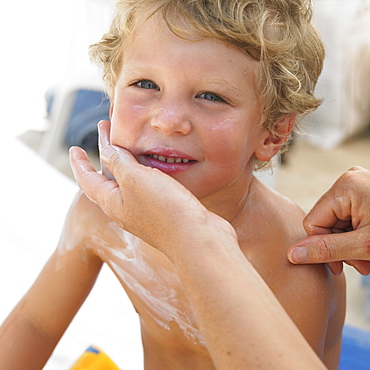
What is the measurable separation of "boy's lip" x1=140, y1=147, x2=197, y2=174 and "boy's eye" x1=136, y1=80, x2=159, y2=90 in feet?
0.45

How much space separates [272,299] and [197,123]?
0.41 m

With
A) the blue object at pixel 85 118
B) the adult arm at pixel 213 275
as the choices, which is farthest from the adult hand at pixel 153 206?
the blue object at pixel 85 118

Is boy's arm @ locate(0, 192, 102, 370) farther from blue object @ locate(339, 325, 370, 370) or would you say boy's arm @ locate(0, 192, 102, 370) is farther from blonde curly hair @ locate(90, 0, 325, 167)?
blue object @ locate(339, 325, 370, 370)

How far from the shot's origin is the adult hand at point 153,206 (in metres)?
0.86

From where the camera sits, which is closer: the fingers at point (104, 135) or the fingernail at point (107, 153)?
the fingernail at point (107, 153)

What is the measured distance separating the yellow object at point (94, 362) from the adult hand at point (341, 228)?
2.41 feet

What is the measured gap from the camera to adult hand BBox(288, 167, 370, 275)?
3.66 feet

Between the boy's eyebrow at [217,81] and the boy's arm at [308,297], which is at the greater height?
the boy's eyebrow at [217,81]

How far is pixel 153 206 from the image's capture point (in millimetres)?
896

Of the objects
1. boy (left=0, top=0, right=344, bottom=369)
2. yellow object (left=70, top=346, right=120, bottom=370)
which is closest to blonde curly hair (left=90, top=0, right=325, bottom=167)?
boy (left=0, top=0, right=344, bottom=369)

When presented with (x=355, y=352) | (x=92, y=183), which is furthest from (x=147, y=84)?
(x=355, y=352)

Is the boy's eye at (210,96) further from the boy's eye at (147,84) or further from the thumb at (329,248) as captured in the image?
the thumb at (329,248)

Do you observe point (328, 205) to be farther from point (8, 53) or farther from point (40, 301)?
point (8, 53)

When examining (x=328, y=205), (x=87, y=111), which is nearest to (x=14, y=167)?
(x=87, y=111)
